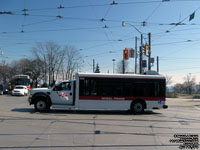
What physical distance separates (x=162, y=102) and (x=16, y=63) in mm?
69285

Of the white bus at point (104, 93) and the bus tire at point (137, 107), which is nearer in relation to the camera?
the white bus at point (104, 93)

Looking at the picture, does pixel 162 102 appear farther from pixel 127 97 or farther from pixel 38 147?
pixel 38 147

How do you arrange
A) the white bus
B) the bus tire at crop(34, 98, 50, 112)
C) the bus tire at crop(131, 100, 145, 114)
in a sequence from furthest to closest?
the bus tire at crop(131, 100, 145, 114) < the white bus < the bus tire at crop(34, 98, 50, 112)

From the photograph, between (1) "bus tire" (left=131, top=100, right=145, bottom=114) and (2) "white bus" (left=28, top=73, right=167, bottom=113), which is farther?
(1) "bus tire" (left=131, top=100, right=145, bottom=114)

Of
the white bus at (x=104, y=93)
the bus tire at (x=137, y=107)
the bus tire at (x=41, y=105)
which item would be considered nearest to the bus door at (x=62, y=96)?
the white bus at (x=104, y=93)

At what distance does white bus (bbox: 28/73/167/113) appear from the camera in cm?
1212

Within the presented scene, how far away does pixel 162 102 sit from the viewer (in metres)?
12.6

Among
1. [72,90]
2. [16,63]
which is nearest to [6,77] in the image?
[16,63]

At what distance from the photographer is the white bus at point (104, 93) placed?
1212 centimetres

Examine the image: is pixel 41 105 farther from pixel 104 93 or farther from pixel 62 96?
pixel 104 93

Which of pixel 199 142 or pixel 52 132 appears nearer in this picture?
pixel 199 142

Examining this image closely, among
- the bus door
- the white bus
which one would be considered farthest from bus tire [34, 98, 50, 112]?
the bus door

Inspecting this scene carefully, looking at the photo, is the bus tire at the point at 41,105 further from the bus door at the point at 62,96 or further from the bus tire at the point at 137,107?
the bus tire at the point at 137,107

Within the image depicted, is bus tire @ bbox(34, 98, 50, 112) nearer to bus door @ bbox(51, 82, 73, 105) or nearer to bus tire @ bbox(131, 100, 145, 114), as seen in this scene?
bus door @ bbox(51, 82, 73, 105)
